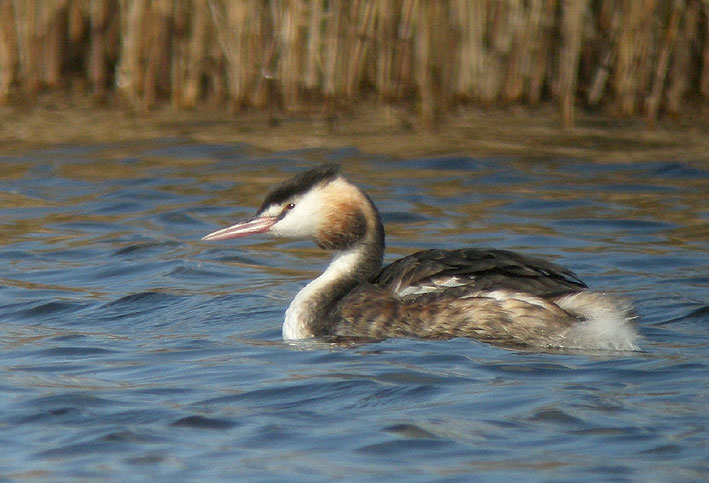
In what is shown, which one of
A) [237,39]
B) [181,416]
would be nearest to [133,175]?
[237,39]

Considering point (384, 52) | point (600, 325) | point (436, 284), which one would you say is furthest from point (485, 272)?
point (384, 52)

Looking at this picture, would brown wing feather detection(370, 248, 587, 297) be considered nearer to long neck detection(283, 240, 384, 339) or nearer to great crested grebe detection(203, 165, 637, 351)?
great crested grebe detection(203, 165, 637, 351)

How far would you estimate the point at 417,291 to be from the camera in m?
5.34

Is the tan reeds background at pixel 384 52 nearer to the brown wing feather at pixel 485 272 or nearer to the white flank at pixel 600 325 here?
the brown wing feather at pixel 485 272

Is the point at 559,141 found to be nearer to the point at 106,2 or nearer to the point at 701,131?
the point at 701,131

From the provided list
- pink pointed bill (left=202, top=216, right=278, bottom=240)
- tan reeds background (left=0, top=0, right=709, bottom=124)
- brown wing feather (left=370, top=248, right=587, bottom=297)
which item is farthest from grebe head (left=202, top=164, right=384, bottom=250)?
tan reeds background (left=0, top=0, right=709, bottom=124)

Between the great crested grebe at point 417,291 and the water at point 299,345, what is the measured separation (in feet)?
0.44

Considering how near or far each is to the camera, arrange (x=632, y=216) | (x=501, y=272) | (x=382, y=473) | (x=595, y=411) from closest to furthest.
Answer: (x=382, y=473)
(x=595, y=411)
(x=501, y=272)
(x=632, y=216)

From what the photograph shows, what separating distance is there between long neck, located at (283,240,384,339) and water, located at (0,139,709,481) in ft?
0.54

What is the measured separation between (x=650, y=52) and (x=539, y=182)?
175cm

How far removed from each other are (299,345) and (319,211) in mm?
641

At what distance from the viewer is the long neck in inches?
216

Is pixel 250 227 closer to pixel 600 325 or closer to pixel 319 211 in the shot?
pixel 319 211

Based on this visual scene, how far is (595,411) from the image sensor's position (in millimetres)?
4059
